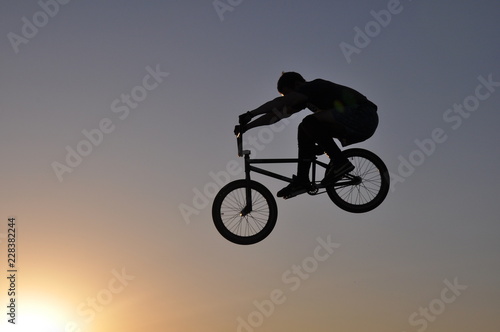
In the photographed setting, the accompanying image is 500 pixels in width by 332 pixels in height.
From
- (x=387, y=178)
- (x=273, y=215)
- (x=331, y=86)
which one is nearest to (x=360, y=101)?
(x=331, y=86)

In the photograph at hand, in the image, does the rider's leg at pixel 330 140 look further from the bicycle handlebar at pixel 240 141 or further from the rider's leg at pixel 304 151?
the bicycle handlebar at pixel 240 141

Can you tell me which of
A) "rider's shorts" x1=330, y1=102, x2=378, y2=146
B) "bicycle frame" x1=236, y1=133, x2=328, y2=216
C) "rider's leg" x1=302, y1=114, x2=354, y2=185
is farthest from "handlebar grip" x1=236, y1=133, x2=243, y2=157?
"rider's shorts" x1=330, y1=102, x2=378, y2=146

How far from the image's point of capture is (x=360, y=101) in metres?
13.9

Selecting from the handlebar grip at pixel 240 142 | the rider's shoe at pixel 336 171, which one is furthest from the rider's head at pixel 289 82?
the rider's shoe at pixel 336 171

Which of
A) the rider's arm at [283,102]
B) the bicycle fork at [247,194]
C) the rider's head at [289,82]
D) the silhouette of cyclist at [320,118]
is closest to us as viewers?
the rider's arm at [283,102]

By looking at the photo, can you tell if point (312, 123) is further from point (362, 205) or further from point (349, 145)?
point (362, 205)

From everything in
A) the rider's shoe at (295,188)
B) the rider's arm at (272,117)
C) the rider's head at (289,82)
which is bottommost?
the rider's shoe at (295,188)

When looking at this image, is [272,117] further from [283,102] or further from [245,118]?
[245,118]

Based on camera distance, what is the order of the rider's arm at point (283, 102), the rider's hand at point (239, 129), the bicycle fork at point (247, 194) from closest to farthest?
1. the rider's arm at point (283, 102)
2. the rider's hand at point (239, 129)
3. the bicycle fork at point (247, 194)

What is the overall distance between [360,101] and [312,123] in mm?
892

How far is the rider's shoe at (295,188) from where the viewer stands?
1409 cm

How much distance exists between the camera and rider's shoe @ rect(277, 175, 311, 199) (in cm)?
1409

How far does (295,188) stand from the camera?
14094mm

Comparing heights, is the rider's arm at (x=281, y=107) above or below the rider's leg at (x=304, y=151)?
above
